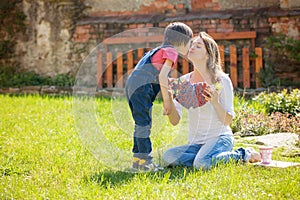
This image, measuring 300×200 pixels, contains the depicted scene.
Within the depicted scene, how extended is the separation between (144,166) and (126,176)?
0.26 m

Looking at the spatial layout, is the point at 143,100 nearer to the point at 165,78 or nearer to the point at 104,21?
the point at 165,78

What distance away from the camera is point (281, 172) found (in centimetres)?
384

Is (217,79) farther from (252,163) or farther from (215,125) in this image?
(252,163)

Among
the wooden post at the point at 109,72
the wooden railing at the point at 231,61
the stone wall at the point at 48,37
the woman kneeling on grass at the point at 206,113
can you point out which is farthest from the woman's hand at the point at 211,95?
the stone wall at the point at 48,37

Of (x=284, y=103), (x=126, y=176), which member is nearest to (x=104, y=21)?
(x=284, y=103)

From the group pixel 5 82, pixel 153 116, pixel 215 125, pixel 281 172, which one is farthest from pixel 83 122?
pixel 5 82

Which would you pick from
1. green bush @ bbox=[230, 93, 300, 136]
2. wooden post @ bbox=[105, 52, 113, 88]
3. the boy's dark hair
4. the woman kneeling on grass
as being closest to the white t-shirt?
the woman kneeling on grass

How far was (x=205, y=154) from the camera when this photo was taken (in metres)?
4.17

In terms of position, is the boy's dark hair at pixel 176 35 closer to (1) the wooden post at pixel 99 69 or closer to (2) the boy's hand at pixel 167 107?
(2) the boy's hand at pixel 167 107

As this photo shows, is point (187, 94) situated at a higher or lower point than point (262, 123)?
higher

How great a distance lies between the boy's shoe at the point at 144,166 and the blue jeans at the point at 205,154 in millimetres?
175

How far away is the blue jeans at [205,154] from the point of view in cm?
412

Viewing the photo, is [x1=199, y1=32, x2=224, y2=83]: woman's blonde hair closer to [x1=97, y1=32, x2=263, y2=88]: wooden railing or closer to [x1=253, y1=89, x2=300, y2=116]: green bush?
[x1=253, y1=89, x2=300, y2=116]: green bush

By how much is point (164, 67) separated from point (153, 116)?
620 millimetres
